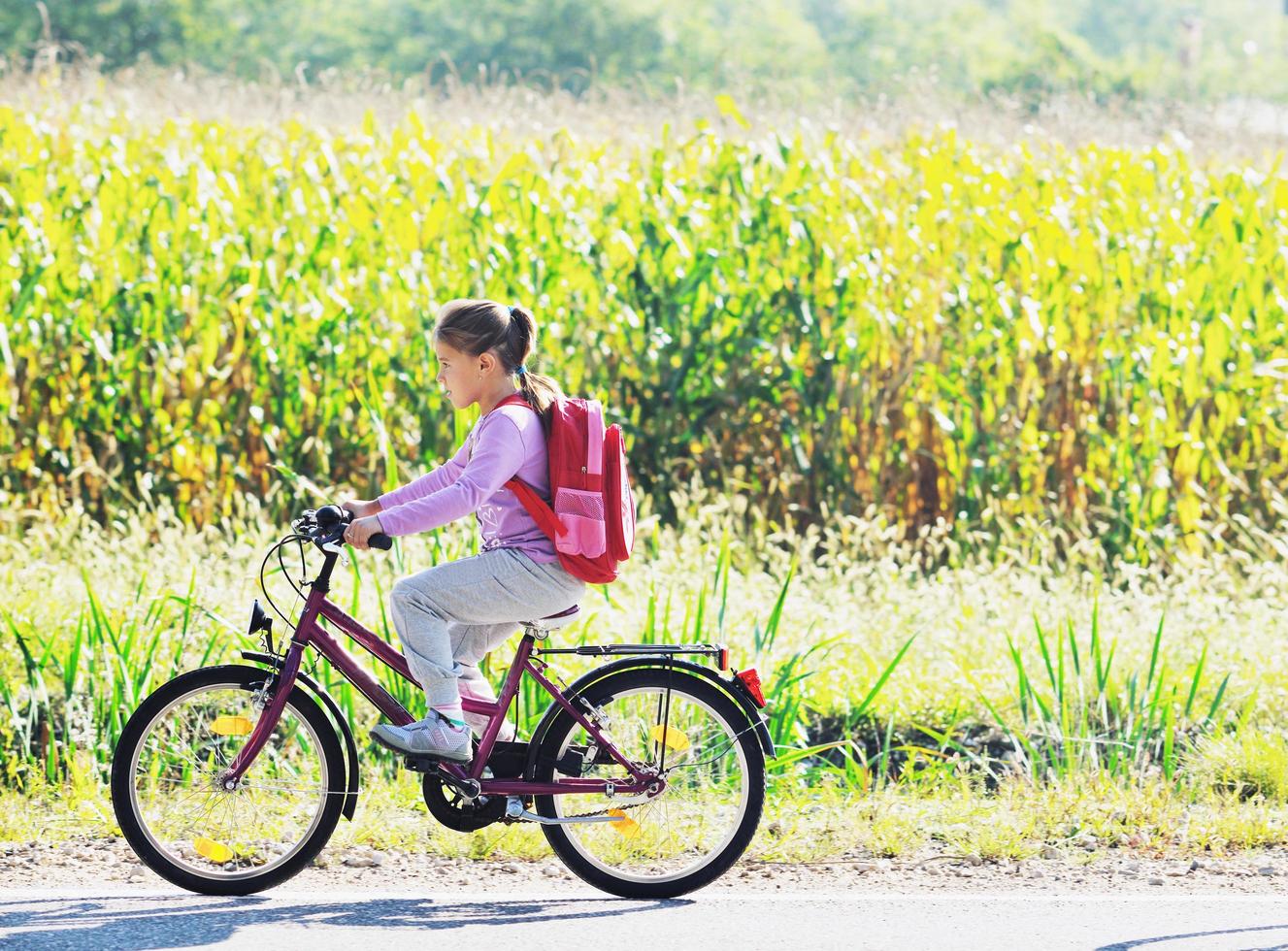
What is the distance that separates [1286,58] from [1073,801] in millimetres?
70071

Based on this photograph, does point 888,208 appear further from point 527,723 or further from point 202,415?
point 527,723

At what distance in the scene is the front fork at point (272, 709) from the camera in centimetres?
482

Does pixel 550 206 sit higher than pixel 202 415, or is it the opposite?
pixel 550 206

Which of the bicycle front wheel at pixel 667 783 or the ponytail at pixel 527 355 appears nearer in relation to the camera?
the ponytail at pixel 527 355

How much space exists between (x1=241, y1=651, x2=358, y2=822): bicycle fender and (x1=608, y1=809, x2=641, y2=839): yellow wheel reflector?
29.4 inches

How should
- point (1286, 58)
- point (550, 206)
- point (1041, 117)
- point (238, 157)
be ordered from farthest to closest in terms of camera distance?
point (1286, 58), point (1041, 117), point (238, 157), point (550, 206)

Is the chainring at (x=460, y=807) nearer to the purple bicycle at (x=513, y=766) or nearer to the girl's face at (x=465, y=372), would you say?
the purple bicycle at (x=513, y=766)

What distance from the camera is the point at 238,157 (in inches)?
426

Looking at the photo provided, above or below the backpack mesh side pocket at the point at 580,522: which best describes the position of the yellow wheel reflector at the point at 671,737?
below

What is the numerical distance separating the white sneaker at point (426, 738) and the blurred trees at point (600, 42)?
37716 millimetres

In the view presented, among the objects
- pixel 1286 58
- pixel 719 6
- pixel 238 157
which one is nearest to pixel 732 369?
pixel 238 157

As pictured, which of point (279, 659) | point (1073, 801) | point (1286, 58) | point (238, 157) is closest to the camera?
point (279, 659)

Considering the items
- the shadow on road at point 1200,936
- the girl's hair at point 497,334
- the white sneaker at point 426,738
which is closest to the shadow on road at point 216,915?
the white sneaker at point 426,738

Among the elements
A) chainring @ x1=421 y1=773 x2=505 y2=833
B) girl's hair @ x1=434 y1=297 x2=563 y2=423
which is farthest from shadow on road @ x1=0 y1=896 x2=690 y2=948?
girl's hair @ x1=434 y1=297 x2=563 y2=423
